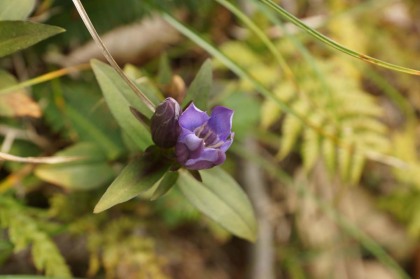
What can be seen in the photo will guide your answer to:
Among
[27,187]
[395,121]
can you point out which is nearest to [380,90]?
[395,121]

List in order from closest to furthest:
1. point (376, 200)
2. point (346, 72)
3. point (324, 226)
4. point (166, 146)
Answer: point (166, 146) < point (346, 72) < point (324, 226) < point (376, 200)

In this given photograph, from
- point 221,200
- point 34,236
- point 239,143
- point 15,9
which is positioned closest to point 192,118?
point 221,200

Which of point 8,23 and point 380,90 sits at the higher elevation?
point 8,23

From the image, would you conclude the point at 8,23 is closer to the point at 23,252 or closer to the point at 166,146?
the point at 166,146

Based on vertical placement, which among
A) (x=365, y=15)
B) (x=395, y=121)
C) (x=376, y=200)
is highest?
(x=365, y=15)

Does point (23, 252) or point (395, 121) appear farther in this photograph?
point (395, 121)

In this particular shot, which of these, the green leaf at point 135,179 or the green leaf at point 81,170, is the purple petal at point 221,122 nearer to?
the green leaf at point 135,179
